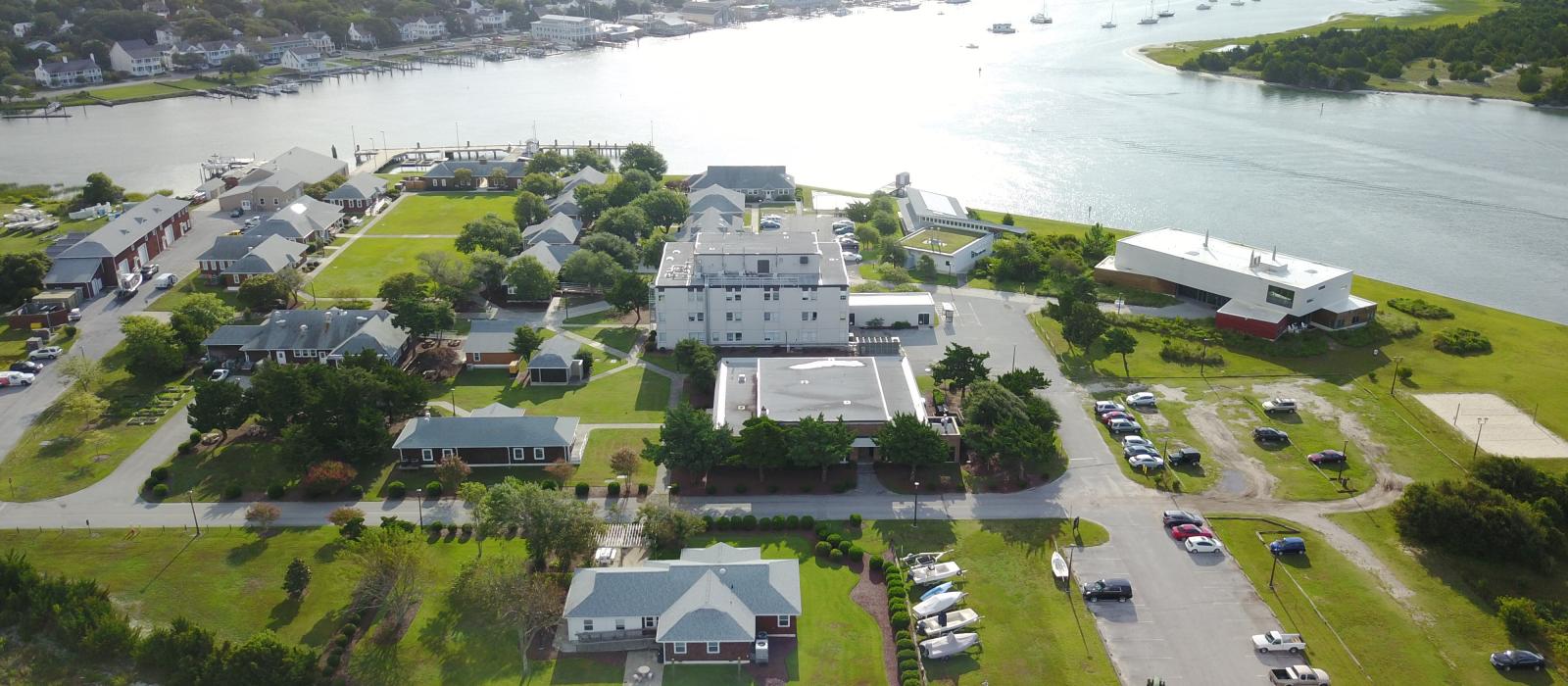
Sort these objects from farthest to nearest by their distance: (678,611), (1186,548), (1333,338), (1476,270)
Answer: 1. (1476,270)
2. (1333,338)
3. (1186,548)
4. (678,611)

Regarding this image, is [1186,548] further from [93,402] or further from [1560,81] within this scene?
[1560,81]

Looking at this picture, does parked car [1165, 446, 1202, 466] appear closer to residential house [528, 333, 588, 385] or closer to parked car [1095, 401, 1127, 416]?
parked car [1095, 401, 1127, 416]

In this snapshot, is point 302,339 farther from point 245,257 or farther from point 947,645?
point 947,645

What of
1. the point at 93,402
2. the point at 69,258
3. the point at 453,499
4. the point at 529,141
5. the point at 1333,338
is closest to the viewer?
the point at 453,499

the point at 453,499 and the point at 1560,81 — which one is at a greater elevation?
the point at 1560,81

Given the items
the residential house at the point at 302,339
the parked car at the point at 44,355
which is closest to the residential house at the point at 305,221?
the parked car at the point at 44,355

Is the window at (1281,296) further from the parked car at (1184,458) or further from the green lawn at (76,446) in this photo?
the green lawn at (76,446)

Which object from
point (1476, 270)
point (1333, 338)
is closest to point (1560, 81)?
point (1476, 270)
